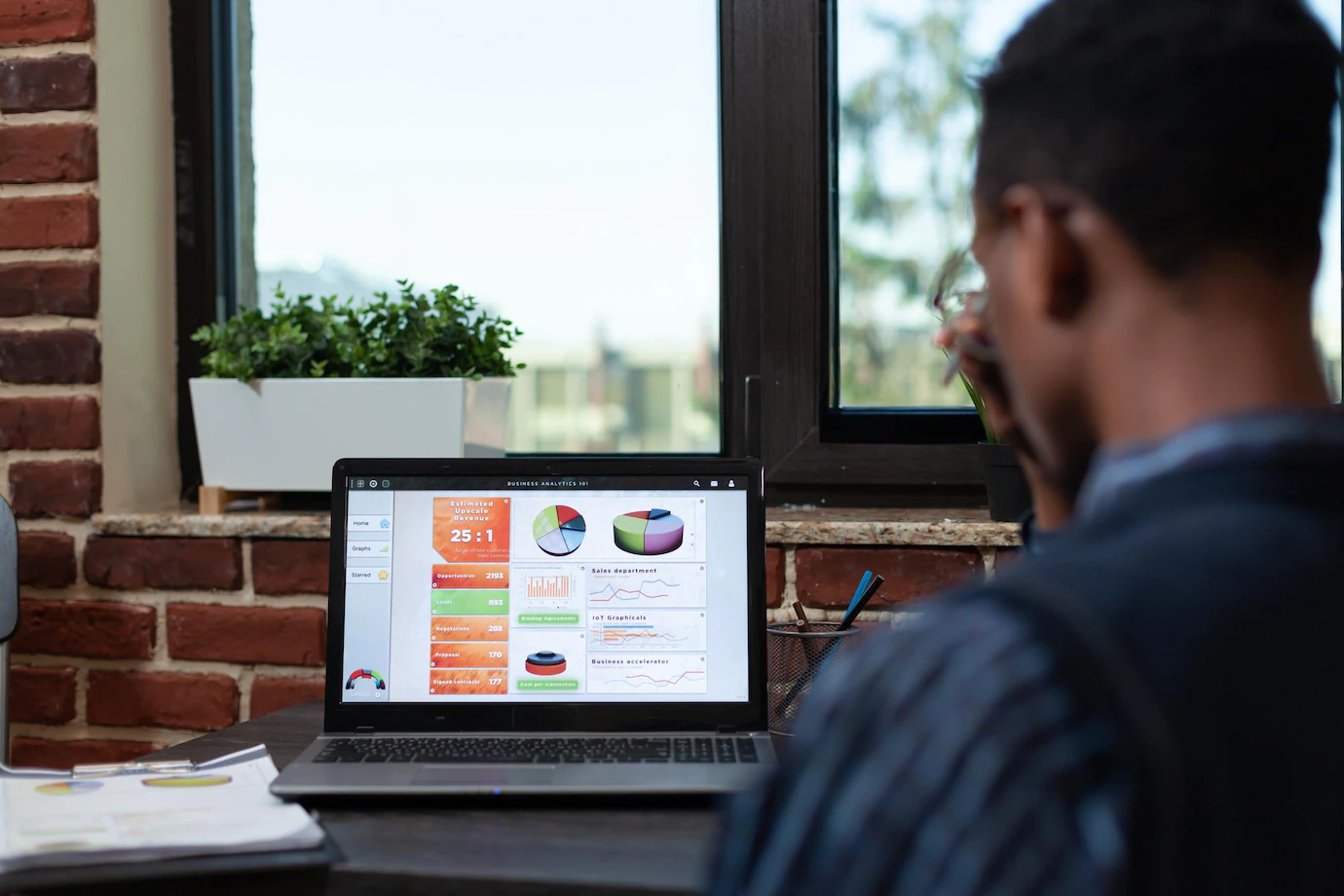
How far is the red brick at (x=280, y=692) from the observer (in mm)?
1439

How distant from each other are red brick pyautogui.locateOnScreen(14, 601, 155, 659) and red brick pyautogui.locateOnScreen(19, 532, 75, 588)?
30 mm

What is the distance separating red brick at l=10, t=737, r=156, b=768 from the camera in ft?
4.91

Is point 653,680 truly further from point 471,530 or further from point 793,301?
point 793,301

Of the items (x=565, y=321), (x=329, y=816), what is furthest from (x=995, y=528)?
(x=329, y=816)

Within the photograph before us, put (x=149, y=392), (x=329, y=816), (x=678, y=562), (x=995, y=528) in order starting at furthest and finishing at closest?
1. (x=149, y=392)
2. (x=995, y=528)
3. (x=678, y=562)
4. (x=329, y=816)

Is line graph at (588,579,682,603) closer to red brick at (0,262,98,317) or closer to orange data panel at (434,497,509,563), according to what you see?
orange data panel at (434,497,509,563)

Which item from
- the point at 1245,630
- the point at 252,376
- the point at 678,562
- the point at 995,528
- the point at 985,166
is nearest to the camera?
the point at 1245,630

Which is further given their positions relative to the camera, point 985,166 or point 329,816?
point 329,816

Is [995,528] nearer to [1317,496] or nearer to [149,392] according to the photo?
[1317,496]

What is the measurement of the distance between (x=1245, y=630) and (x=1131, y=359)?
11cm

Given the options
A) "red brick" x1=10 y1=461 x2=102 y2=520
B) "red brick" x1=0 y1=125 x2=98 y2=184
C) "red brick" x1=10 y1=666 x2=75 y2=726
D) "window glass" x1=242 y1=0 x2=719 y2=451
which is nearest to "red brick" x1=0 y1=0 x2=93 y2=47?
"red brick" x1=0 y1=125 x2=98 y2=184

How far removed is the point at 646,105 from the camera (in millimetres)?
1591

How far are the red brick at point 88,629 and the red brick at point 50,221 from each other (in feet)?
1.50

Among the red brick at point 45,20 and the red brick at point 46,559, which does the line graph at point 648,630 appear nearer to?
the red brick at point 46,559
